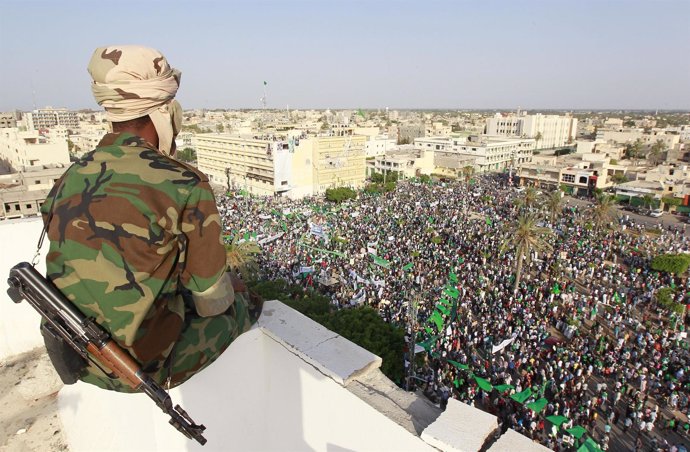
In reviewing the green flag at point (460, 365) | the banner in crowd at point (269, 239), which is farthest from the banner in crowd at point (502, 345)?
the banner in crowd at point (269, 239)

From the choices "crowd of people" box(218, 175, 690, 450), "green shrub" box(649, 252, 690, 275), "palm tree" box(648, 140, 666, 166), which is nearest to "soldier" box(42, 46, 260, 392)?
"crowd of people" box(218, 175, 690, 450)

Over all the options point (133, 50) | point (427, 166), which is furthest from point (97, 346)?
point (427, 166)

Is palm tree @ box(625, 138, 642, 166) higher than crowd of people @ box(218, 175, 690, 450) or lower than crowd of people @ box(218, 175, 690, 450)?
higher

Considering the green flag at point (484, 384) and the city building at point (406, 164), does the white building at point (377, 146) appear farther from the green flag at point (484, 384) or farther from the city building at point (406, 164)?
the green flag at point (484, 384)

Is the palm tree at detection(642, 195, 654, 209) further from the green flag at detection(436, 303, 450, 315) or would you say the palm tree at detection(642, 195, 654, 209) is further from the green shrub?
the green flag at detection(436, 303, 450, 315)

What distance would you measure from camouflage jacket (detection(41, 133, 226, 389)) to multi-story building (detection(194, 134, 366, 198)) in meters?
43.9

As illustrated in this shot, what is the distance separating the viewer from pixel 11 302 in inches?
154

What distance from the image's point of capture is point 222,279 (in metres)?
1.40

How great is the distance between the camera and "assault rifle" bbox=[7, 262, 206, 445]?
1.22m

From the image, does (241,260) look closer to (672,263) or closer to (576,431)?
(576,431)

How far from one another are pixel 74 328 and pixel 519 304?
55.9ft

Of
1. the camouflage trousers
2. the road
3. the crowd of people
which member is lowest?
the road

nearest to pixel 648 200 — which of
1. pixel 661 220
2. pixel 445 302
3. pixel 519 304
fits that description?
pixel 661 220

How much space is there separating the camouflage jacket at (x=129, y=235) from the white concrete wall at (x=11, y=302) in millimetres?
3173
